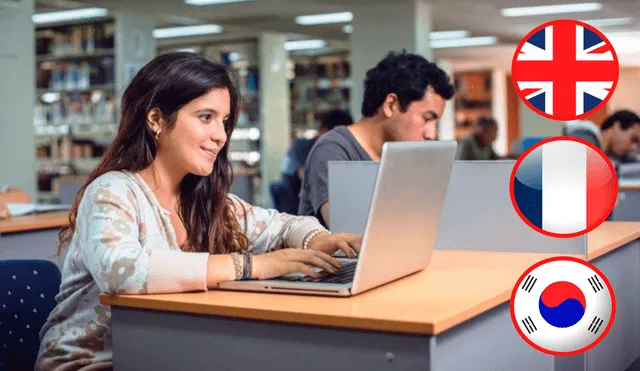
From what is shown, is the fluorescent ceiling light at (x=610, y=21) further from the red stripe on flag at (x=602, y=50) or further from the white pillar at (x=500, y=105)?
the red stripe on flag at (x=602, y=50)

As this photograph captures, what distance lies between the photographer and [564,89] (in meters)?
1.44

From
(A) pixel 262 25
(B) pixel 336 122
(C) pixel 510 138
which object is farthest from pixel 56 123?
(C) pixel 510 138

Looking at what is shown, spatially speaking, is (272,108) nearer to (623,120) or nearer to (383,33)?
(383,33)

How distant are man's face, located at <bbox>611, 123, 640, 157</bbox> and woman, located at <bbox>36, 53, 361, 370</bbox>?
13.6 ft

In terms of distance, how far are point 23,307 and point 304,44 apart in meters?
11.7

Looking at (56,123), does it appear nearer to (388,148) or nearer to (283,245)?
(283,245)

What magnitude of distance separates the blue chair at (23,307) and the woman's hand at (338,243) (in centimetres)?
66

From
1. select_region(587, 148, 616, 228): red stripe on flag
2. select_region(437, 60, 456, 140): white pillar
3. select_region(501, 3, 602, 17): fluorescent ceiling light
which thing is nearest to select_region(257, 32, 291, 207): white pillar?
select_region(501, 3, 602, 17): fluorescent ceiling light

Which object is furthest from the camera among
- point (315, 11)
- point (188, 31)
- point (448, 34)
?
point (448, 34)

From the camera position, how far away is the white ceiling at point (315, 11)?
9.48m

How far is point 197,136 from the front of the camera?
6.14 ft

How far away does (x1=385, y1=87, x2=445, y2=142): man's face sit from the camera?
2.79m

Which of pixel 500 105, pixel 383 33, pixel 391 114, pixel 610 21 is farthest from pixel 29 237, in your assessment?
pixel 500 105

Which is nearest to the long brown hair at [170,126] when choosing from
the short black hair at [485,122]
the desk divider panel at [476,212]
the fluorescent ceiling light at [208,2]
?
the desk divider panel at [476,212]
